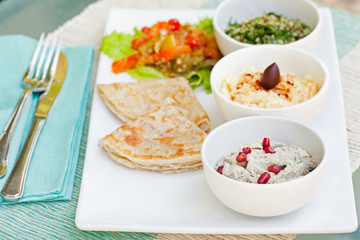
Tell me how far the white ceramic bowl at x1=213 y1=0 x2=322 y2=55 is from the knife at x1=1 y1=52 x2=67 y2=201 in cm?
150

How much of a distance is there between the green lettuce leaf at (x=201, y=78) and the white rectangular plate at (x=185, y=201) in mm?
480

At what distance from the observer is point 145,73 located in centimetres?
446

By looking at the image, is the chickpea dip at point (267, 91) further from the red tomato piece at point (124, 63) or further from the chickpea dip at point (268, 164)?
the red tomato piece at point (124, 63)

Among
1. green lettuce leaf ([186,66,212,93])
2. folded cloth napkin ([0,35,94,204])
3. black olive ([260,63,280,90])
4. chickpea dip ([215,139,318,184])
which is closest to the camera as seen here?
chickpea dip ([215,139,318,184])

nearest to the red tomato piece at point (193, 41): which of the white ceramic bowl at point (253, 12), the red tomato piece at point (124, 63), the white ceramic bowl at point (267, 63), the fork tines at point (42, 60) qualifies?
the white ceramic bowl at point (253, 12)

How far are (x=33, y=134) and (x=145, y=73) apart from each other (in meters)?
1.16

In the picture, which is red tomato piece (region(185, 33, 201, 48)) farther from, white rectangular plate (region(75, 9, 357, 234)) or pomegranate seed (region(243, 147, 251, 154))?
pomegranate seed (region(243, 147, 251, 154))

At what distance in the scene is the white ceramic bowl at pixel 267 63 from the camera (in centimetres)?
352

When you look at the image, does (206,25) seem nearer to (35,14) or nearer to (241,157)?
(35,14)

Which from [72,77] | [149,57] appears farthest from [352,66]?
[72,77]

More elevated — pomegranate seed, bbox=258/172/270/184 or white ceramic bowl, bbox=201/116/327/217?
pomegranate seed, bbox=258/172/270/184

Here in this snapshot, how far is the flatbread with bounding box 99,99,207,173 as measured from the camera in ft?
11.0

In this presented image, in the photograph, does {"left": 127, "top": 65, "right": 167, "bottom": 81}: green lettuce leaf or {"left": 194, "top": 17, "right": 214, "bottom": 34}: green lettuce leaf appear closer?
{"left": 127, "top": 65, "right": 167, "bottom": 81}: green lettuce leaf

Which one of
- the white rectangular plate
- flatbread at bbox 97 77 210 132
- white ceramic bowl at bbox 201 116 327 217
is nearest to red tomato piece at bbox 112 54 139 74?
flatbread at bbox 97 77 210 132
